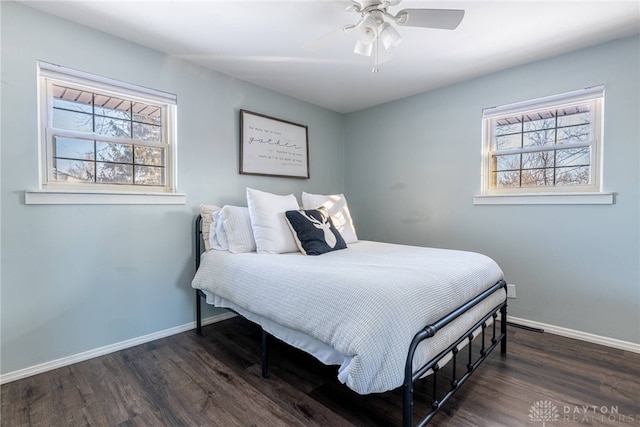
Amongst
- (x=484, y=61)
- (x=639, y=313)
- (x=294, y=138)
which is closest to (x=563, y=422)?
(x=639, y=313)

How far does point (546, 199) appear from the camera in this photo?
2.57m

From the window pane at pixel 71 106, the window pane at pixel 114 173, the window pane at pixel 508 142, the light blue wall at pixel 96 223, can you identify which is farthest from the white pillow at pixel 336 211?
the window pane at pixel 71 106

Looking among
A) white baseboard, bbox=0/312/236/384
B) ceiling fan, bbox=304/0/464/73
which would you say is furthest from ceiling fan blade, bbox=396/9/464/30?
white baseboard, bbox=0/312/236/384

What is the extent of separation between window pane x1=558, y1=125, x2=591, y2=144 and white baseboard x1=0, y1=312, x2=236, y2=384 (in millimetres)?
3566

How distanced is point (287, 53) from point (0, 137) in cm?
202

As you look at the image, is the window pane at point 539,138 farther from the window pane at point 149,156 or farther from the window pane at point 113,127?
the window pane at point 113,127

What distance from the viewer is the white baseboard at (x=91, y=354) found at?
6.10 ft

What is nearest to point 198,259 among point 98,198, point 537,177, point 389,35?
point 98,198

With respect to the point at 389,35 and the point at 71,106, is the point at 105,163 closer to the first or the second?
the point at 71,106

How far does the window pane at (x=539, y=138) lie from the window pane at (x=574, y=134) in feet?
0.18

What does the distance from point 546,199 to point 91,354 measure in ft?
12.5

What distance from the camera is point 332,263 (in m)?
1.92

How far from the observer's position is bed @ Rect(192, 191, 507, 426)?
4.01ft

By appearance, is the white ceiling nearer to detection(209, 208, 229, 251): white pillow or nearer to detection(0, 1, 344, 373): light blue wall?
detection(0, 1, 344, 373): light blue wall
